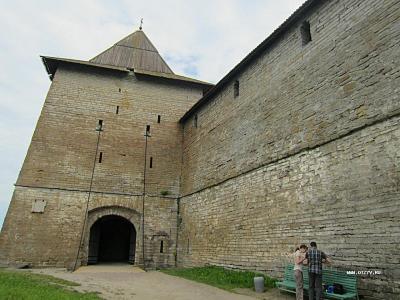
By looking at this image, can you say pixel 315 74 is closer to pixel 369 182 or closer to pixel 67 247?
pixel 369 182

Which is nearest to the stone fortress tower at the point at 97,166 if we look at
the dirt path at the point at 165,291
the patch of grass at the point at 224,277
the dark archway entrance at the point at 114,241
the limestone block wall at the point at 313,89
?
the limestone block wall at the point at 313,89

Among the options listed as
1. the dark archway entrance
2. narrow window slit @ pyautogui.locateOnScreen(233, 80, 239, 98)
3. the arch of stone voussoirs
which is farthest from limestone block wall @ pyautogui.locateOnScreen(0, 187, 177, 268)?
narrow window slit @ pyautogui.locateOnScreen(233, 80, 239, 98)

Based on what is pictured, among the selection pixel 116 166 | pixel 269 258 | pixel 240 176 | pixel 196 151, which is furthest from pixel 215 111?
pixel 269 258

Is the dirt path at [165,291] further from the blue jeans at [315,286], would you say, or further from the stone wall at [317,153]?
the stone wall at [317,153]

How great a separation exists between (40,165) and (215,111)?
22.1 feet

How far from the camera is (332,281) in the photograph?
230 inches

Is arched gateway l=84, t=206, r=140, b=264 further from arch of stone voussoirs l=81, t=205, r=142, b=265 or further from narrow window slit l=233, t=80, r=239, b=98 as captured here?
narrow window slit l=233, t=80, r=239, b=98

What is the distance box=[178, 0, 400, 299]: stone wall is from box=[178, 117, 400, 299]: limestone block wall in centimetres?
2

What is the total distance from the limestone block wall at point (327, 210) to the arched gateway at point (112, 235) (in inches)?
168

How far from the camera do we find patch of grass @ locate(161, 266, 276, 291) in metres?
7.46

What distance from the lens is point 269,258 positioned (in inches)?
311

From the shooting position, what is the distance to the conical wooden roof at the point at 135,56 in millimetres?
16391

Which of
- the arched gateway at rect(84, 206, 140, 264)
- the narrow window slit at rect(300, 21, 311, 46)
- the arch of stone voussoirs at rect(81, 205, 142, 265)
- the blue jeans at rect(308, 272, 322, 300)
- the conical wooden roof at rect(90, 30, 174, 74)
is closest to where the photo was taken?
the blue jeans at rect(308, 272, 322, 300)

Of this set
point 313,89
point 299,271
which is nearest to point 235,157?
point 313,89
